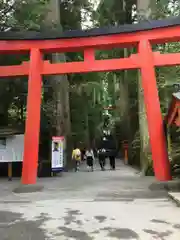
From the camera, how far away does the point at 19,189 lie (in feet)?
39.1

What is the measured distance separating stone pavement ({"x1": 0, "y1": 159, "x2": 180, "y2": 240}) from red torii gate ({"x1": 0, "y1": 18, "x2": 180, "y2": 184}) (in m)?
1.46

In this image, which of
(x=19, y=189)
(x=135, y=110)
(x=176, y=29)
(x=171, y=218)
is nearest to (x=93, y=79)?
(x=135, y=110)

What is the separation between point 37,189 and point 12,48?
16.4 feet

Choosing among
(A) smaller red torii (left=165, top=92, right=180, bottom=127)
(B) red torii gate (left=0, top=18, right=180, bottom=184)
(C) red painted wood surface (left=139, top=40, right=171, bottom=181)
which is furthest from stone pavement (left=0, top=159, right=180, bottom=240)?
(A) smaller red torii (left=165, top=92, right=180, bottom=127)

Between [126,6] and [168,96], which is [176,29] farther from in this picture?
[126,6]

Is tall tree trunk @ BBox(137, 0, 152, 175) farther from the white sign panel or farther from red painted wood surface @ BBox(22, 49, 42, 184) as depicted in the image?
red painted wood surface @ BBox(22, 49, 42, 184)

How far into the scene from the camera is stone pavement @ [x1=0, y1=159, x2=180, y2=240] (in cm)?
629

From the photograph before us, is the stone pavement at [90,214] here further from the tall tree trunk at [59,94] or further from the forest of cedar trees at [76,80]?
the tall tree trunk at [59,94]

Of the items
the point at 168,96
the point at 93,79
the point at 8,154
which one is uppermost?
the point at 93,79

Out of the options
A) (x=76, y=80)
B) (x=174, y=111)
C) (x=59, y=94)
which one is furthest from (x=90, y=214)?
(x=76, y=80)

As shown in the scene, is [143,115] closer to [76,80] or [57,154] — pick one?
[57,154]

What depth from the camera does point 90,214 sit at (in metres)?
7.98

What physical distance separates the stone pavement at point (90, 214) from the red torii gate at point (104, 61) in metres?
1.46

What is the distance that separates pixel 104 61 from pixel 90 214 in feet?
21.2
